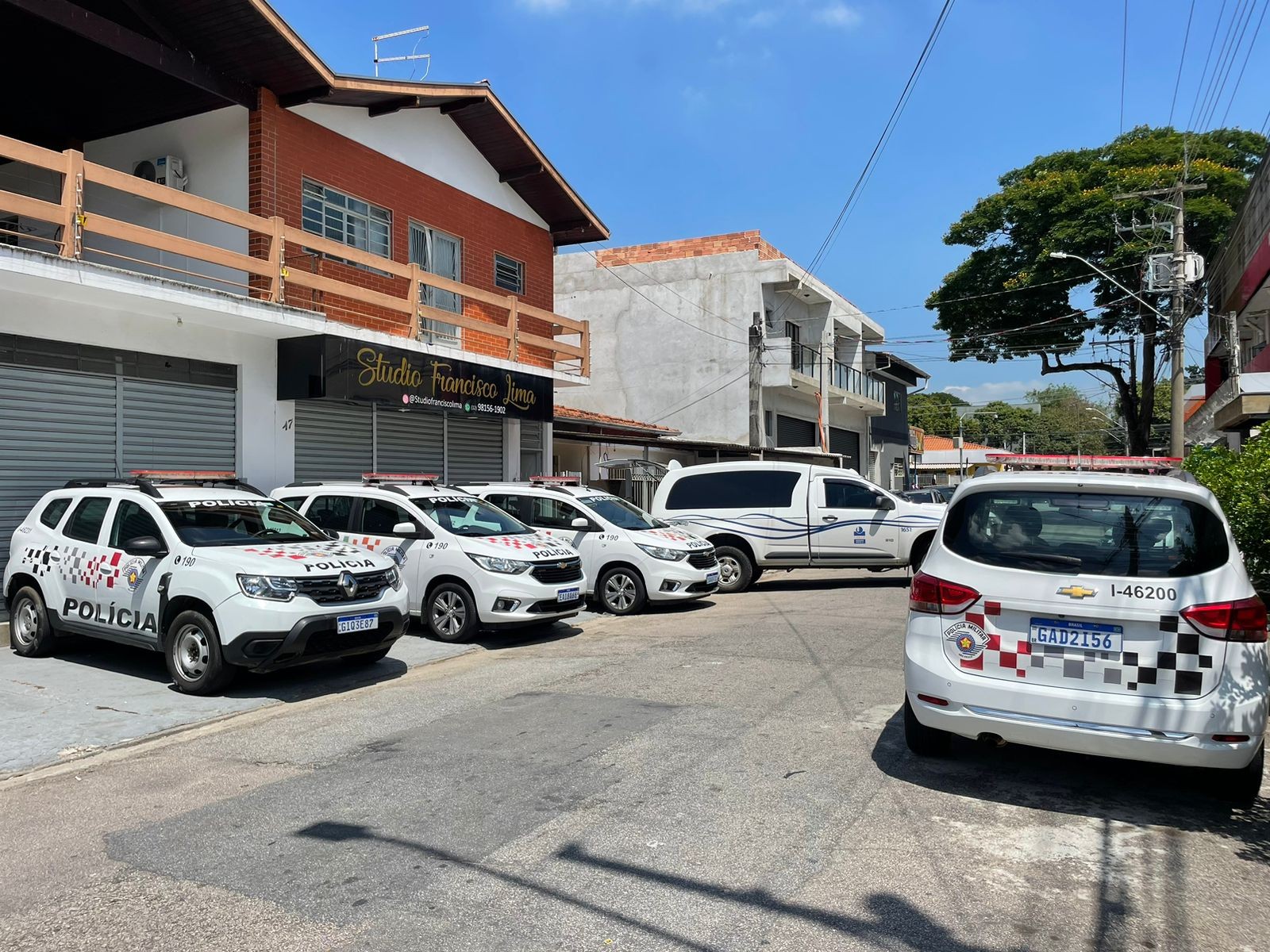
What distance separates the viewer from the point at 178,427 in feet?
39.5

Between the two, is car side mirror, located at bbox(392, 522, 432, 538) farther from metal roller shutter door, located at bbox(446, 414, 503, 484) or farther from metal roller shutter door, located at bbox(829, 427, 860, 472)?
metal roller shutter door, located at bbox(829, 427, 860, 472)

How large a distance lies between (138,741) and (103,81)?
33.9 feet

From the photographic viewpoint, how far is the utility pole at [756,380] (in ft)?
96.4

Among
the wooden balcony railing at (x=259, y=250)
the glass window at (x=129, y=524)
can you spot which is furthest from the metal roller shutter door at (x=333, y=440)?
the glass window at (x=129, y=524)

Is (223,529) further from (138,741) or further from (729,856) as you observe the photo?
(729,856)

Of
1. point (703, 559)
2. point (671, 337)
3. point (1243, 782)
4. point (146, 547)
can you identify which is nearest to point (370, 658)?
point (146, 547)

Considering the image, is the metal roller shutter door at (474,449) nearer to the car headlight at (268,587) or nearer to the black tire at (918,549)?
the black tire at (918,549)

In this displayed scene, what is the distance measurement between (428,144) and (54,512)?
1008 centimetres

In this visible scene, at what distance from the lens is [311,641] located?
773 cm

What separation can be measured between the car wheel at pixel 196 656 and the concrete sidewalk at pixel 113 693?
0.44ft

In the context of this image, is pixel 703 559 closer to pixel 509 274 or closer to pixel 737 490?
pixel 737 490

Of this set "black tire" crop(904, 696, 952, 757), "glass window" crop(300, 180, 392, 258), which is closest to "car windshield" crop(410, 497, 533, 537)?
"glass window" crop(300, 180, 392, 258)

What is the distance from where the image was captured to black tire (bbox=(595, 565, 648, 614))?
12578 millimetres

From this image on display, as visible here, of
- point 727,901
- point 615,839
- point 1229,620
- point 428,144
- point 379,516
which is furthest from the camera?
point 428,144
